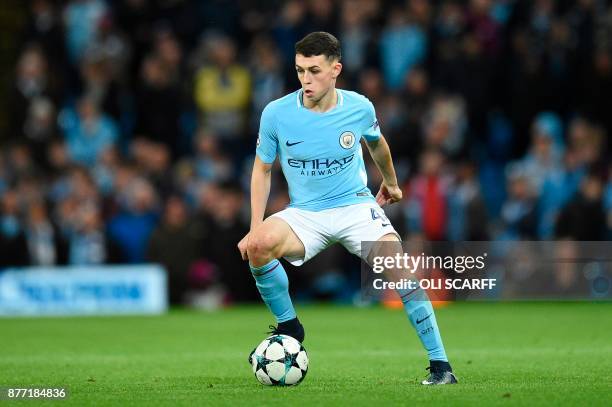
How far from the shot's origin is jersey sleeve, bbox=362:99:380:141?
870cm

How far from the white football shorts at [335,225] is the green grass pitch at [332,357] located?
0.99 m

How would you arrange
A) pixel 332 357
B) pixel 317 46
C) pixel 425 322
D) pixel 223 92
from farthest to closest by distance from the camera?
pixel 223 92
pixel 332 357
pixel 317 46
pixel 425 322

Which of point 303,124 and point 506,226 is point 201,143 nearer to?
point 506,226

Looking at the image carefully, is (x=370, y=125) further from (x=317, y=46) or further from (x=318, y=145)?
(x=317, y=46)

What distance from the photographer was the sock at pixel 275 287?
28.1 feet

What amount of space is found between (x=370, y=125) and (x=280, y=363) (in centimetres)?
181

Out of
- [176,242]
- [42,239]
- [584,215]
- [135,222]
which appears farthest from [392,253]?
[42,239]

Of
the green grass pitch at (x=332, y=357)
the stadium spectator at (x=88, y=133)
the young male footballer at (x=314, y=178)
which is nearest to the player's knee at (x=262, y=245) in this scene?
the young male footballer at (x=314, y=178)

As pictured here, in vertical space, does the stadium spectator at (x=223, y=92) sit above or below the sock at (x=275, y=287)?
above

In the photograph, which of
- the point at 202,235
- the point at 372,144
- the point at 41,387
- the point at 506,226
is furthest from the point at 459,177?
the point at 41,387

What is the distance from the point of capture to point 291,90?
18734mm

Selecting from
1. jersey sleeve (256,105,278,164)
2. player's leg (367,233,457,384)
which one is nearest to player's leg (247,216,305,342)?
jersey sleeve (256,105,278,164)

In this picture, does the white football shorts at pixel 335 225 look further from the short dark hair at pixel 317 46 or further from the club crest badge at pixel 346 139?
the short dark hair at pixel 317 46

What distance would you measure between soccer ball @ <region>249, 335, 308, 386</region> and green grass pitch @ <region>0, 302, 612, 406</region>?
14 centimetres
